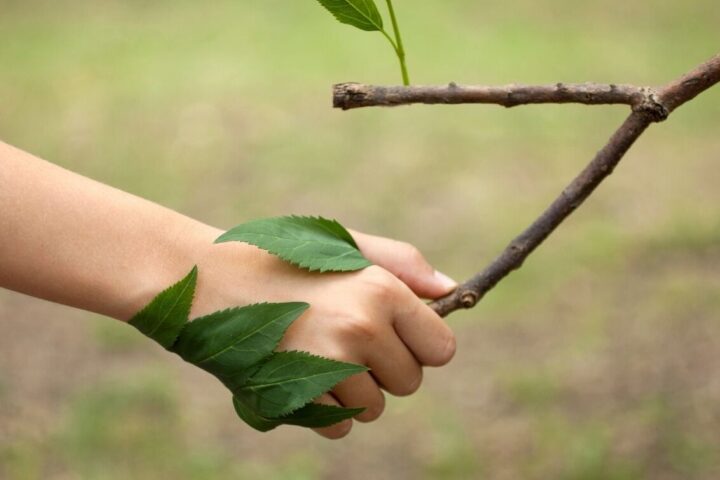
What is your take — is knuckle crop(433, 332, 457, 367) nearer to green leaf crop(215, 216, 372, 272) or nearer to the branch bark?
green leaf crop(215, 216, 372, 272)

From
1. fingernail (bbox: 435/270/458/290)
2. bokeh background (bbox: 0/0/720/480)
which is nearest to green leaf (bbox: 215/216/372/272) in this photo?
fingernail (bbox: 435/270/458/290)

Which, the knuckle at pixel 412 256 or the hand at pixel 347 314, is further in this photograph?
the knuckle at pixel 412 256

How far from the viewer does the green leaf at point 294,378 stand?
71cm

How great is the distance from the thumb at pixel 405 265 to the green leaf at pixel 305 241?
7 cm

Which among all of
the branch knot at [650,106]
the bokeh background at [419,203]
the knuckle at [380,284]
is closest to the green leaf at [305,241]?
the knuckle at [380,284]

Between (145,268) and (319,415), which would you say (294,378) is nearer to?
(319,415)

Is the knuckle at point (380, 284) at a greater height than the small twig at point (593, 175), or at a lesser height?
lesser

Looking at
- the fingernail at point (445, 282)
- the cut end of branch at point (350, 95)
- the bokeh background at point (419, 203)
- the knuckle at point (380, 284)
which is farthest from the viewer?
the bokeh background at point (419, 203)

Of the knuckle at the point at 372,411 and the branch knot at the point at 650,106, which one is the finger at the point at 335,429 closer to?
the knuckle at the point at 372,411

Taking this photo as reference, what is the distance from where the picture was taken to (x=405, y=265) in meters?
0.88

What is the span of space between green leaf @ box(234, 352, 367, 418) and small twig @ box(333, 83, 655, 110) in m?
0.21

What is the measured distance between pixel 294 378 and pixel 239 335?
58 mm

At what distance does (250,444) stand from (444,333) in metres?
1.10

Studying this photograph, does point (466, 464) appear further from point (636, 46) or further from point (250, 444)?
point (636, 46)
